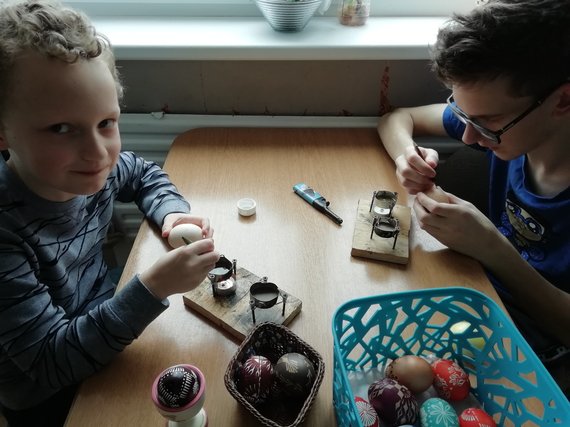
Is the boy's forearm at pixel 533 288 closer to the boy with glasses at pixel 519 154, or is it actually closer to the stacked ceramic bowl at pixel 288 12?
the boy with glasses at pixel 519 154

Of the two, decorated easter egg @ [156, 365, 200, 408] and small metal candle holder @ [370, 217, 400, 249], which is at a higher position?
decorated easter egg @ [156, 365, 200, 408]

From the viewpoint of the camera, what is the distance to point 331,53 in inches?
44.2

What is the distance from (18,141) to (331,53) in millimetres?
755

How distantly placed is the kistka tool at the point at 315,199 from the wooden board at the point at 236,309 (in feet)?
0.73

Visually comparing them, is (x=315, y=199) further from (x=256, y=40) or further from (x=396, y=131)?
(x=256, y=40)

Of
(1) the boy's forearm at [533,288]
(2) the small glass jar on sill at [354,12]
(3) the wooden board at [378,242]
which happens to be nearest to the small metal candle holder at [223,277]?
(3) the wooden board at [378,242]

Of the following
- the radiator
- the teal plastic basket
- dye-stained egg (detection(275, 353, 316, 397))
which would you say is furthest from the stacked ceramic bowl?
dye-stained egg (detection(275, 353, 316, 397))

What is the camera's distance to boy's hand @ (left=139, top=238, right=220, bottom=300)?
674mm

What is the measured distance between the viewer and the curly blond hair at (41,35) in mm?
622

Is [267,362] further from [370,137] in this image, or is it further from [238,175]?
[370,137]

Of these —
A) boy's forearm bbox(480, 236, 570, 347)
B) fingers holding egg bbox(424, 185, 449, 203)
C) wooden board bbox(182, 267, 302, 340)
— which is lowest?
boy's forearm bbox(480, 236, 570, 347)

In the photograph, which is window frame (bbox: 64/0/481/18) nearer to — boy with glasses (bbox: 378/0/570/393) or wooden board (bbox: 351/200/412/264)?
boy with glasses (bbox: 378/0/570/393)

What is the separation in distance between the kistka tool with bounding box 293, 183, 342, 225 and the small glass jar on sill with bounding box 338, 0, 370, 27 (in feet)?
1.87

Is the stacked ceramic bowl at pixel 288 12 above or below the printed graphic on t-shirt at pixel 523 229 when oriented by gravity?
above
